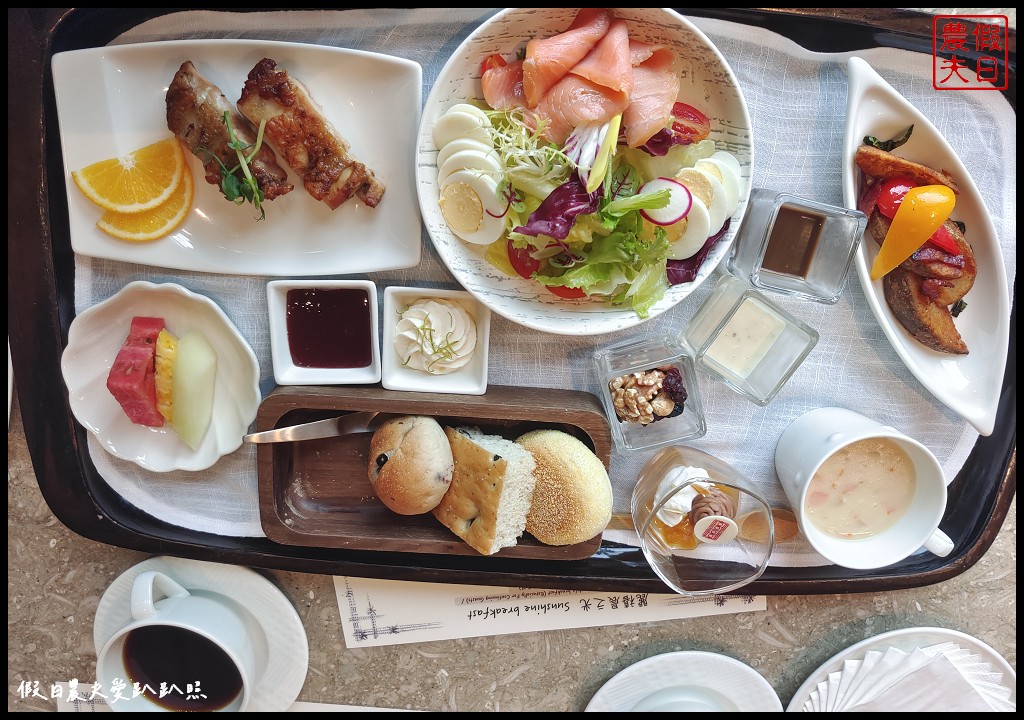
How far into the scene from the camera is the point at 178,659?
7.14 feet

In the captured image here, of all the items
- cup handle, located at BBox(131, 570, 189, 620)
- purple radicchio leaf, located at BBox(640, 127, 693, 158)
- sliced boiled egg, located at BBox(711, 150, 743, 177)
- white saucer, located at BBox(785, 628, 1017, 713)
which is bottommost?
white saucer, located at BBox(785, 628, 1017, 713)

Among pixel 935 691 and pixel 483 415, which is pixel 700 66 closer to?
pixel 483 415

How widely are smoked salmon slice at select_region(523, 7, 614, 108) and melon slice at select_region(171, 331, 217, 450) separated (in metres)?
1.40

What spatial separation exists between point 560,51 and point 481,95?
0.30m

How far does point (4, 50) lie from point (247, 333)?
1.18 m

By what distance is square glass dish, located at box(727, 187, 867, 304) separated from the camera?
1.94 metres

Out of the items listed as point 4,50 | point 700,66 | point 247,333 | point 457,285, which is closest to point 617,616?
Answer: point 457,285

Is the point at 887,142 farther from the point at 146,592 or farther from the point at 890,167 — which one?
the point at 146,592

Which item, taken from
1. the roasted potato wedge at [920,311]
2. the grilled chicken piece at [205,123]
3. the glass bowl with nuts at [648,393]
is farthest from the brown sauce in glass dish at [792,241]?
the grilled chicken piece at [205,123]

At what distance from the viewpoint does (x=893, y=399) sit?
2203 mm

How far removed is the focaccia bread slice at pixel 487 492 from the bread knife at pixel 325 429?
27 centimetres

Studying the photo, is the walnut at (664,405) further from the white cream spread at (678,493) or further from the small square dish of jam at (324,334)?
the small square dish of jam at (324,334)

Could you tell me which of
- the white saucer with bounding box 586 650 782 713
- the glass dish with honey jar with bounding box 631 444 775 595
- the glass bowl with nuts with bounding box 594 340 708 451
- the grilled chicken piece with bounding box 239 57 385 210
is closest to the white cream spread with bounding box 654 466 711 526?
the glass dish with honey jar with bounding box 631 444 775 595

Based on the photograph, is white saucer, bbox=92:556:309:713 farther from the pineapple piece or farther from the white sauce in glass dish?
the white sauce in glass dish
